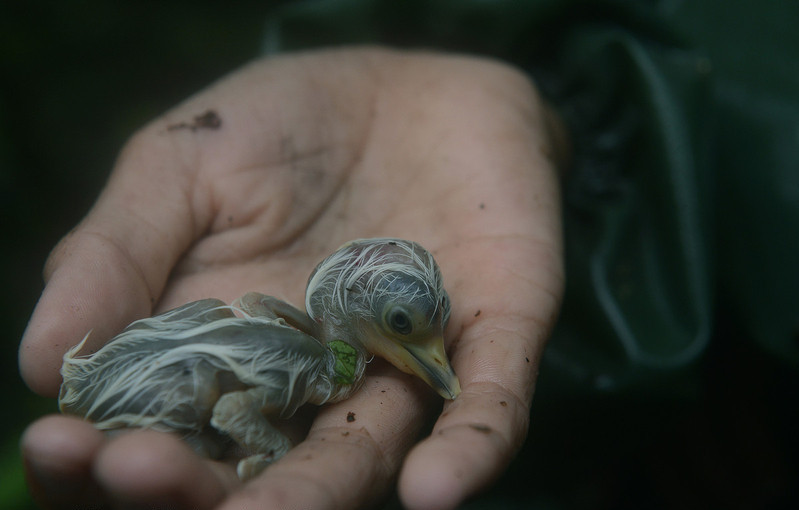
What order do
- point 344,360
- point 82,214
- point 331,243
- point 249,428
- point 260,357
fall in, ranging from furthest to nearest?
point 82,214
point 331,243
point 344,360
point 260,357
point 249,428

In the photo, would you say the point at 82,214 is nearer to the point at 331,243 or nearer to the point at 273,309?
the point at 331,243

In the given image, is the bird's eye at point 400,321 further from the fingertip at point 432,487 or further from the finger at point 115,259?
the finger at point 115,259

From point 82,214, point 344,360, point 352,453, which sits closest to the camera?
point 352,453

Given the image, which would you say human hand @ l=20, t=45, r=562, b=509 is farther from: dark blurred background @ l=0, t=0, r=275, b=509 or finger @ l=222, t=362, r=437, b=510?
dark blurred background @ l=0, t=0, r=275, b=509

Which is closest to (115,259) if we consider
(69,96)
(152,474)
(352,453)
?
(152,474)

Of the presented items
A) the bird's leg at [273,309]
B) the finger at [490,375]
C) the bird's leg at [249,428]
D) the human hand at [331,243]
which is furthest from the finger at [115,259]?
the finger at [490,375]

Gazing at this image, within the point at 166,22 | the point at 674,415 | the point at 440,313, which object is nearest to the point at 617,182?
the point at 674,415
